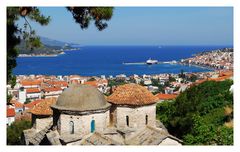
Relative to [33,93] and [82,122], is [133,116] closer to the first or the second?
[82,122]

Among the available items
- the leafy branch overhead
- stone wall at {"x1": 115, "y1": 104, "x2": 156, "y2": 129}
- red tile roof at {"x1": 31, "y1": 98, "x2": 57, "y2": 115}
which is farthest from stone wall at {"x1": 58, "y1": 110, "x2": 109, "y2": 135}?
the leafy branch overhead

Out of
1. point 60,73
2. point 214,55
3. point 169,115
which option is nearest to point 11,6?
point 169,115

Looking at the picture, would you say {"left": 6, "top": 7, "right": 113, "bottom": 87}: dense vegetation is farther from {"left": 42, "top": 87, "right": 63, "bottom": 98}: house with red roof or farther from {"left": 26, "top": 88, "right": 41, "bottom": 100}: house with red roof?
{"left": 26, "top": 88, "right": 41, "bottom": 100}: house with red roof

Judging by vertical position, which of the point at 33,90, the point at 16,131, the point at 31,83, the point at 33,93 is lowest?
the point at 16,131

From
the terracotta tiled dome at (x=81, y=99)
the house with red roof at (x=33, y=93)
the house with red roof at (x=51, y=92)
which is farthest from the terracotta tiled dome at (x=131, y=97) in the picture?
the house with red roof at (x=33, y=93)

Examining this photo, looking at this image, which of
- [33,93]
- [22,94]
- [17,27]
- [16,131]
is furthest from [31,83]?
[17,27]

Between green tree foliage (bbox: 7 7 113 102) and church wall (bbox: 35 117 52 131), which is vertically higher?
green tree foliage (bbox: 7 7 113 102)

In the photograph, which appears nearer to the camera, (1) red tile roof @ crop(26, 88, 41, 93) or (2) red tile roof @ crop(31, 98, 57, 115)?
(2) red tile roof @ crop(31, 98, 57, 115)
